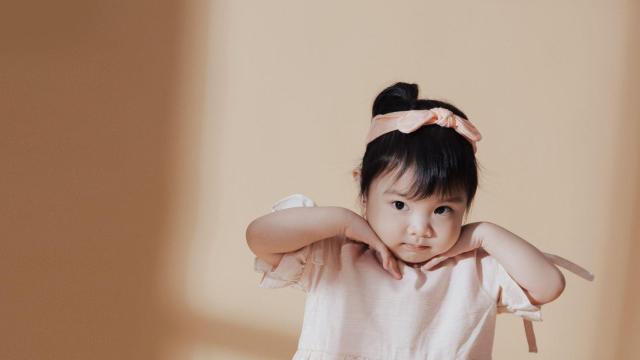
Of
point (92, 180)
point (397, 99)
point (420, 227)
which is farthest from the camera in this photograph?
point (92, 180)

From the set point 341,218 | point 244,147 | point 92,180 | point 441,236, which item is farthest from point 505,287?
point 92,180

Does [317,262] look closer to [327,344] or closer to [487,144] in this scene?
[327,344]

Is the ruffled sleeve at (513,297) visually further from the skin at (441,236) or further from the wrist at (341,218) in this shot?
the wrist at (341,218)

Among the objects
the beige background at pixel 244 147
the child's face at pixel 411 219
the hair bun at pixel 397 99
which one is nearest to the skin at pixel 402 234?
the child's face at pixel 411 219

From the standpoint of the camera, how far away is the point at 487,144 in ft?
6.89

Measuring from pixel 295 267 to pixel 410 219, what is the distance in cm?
17

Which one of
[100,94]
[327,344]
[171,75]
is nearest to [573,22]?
[171,75]

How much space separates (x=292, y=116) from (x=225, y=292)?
0.40m

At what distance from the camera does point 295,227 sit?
122cm

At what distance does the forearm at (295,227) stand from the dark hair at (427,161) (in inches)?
2.6

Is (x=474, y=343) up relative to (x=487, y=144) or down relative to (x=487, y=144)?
down

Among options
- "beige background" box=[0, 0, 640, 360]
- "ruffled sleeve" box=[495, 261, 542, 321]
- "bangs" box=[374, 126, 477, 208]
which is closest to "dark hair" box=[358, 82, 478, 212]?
"bangs" box=[374, 126, 477, 208]

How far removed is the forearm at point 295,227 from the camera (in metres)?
1.22

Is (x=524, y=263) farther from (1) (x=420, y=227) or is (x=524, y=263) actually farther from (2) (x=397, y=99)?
(2) (x=397, y=99)
